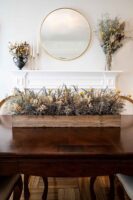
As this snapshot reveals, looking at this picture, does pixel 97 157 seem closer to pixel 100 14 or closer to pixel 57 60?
pixel 57 60

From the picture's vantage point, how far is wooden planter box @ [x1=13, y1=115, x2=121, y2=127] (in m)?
1.68

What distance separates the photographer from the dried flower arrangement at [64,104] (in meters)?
1.63

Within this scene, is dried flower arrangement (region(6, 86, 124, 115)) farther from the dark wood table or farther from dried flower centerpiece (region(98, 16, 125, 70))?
dried flower centerpiece (region(98, 16, 125, 70))

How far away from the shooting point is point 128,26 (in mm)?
4031

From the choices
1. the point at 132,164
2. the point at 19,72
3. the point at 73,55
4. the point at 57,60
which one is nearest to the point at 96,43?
the point at 73,55

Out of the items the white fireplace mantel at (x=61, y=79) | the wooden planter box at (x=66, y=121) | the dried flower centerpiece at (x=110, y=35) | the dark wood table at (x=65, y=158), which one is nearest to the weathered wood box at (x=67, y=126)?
the wooden planter box at (x=66, y=121)

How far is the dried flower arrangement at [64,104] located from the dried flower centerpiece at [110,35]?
2.37 m

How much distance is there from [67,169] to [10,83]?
3.10m

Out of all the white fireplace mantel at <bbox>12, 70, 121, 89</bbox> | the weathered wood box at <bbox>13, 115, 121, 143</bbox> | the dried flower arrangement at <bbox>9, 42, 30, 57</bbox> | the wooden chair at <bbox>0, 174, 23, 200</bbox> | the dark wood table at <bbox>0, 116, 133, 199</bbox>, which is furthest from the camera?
the white fireplace mantel at <bbox>12, 70, 121, 89</bbox>

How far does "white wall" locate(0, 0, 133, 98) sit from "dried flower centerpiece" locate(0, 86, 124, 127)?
2.41 metres

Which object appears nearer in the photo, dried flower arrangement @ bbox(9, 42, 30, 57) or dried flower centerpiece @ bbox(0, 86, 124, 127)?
dried flower centerpiece @ bbox(0, 86, 124, 127)

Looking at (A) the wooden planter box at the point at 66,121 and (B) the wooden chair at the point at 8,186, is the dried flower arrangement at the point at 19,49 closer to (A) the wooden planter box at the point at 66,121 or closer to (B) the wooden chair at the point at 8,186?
(A) the wooden planter box at the point at 66,121

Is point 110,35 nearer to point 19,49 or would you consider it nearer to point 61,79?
point 61,79

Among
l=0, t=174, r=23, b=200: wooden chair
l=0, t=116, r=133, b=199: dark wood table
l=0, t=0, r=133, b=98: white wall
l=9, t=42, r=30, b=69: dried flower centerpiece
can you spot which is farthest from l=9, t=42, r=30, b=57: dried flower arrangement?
l=0, t=116, r=133, b=199: dark wood table
